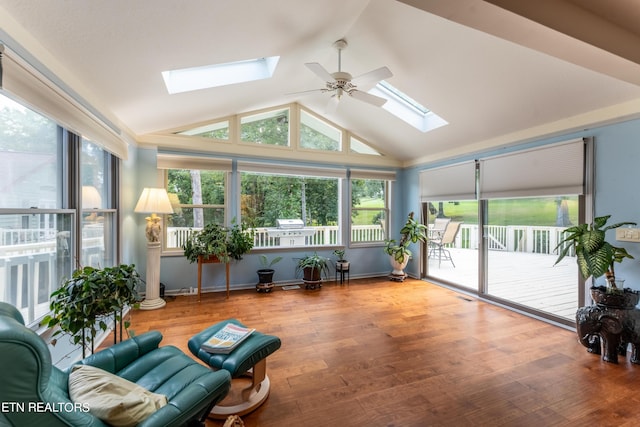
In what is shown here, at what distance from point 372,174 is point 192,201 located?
3203 mm

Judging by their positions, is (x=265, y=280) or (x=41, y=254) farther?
(x=265, y=280)

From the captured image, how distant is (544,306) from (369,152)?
3.53 metres

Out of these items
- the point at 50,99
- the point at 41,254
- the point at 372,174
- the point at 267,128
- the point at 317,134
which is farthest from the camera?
the point at 372,174

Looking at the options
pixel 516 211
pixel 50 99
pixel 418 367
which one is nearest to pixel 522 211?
pixel 516 211

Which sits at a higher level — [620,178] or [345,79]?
[345,79]

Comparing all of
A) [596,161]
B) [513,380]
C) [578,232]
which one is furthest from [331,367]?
[596,161]

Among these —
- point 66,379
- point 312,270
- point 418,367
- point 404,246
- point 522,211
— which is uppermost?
point 522,211

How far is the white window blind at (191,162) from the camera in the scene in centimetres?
415

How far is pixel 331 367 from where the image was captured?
2.35 meters

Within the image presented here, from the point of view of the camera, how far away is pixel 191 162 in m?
4.27

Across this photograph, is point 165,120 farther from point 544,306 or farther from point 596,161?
point 544,306

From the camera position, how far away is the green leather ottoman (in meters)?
1.81

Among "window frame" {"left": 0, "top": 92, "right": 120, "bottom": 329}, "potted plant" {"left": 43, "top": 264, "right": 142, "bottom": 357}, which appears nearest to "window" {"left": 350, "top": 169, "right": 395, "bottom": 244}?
"window frame" {"left": 0, "top": 92, "right": 120, "bottom": 329}

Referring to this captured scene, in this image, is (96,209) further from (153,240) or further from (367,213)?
(367,213)
